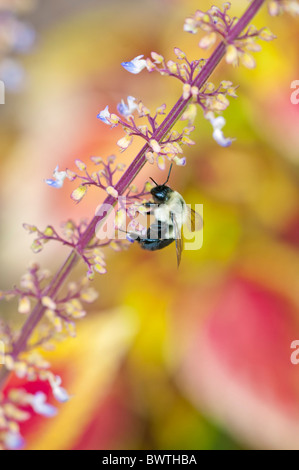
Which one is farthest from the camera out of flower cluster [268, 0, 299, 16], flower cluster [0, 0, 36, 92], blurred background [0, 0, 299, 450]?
blurred background [0, 0, 299, 450]

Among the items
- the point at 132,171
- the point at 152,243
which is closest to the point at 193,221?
the point at 152,243

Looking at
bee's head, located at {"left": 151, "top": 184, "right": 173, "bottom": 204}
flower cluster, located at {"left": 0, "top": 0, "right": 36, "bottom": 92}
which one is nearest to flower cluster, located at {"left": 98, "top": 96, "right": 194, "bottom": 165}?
bee's head, located at {"left": 151, "top": 184, "right": 173, "bottom": 204}

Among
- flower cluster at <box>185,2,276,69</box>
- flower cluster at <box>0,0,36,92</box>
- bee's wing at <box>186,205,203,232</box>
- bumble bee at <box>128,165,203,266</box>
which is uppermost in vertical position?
flower cluster at <box>0,0,36,92</box>

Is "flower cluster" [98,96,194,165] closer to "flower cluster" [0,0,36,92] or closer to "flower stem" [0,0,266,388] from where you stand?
"flower stem" [0,0,266,388]

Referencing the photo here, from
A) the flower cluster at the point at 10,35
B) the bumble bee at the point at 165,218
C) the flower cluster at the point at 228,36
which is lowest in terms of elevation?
the flower cluster at the point at 228,36

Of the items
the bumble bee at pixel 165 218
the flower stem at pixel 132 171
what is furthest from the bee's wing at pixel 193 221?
the flower stem at pixel 132 171

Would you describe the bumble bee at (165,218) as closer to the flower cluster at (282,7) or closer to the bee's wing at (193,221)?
the bee's wing at (193,221)

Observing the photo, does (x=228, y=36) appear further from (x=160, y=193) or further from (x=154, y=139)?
(x=160, y=193)

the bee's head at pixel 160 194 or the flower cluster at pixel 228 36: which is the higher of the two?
the bee's head at pixel 160 194
